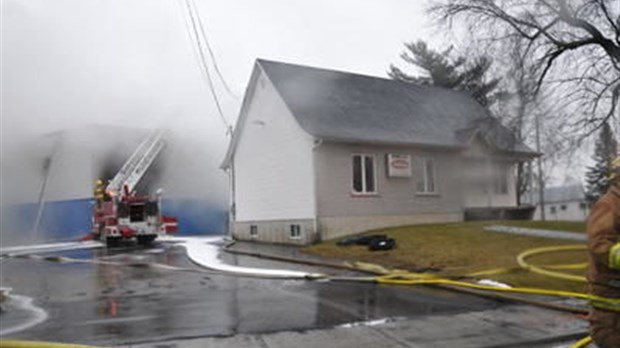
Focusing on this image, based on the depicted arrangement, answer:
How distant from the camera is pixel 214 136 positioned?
29281 millimetres

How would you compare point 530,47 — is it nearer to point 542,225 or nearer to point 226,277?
point 542,225

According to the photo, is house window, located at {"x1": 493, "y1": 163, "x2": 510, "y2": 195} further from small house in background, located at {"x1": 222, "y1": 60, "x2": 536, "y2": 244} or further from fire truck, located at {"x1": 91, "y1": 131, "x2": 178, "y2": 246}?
fire truck, located at {"x1": 91, "y1": 131, "x2": 178, "y2": 246}

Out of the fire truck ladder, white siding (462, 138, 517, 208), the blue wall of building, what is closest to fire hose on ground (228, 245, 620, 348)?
white siding (462, 138, 517, 208)

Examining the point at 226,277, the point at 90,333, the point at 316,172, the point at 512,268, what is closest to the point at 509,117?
the point at 316,172

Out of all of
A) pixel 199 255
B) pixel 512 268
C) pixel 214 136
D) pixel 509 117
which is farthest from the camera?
pixel 214 136

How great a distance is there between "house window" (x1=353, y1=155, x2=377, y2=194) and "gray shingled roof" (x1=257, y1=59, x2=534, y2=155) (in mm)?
759

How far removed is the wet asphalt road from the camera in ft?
23.7

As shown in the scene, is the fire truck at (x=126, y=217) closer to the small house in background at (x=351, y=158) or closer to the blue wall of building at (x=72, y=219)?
the small house in background at (x=351, y=158)

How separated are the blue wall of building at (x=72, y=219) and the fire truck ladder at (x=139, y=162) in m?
2.33

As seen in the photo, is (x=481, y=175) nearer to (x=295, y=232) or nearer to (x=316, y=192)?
(x=316, y=192)

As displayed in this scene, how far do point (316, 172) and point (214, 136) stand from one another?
11889 millimetres

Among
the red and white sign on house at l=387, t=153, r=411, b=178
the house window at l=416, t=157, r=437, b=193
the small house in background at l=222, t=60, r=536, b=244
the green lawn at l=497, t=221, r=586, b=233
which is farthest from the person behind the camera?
the house window at l=416, t=157, r=437, b=193

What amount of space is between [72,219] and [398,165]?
52.0 feet

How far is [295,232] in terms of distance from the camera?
19250mm
